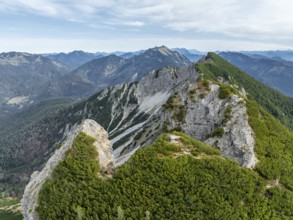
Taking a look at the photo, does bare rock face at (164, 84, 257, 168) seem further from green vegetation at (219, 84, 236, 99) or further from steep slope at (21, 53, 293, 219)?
green vegetation at (219, 84, 236, 99)

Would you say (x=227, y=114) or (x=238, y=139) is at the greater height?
(x=227, y=114)

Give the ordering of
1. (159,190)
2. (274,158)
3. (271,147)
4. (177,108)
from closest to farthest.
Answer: (159,190), (274,158), (271,147), (177,108)

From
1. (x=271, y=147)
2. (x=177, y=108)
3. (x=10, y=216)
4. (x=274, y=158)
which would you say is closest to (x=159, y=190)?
(x=274, y=158)

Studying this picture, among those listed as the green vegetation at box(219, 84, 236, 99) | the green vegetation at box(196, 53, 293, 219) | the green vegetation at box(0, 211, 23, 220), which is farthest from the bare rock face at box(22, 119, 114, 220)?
the green vegetation at box(0, 211, 23, 220)

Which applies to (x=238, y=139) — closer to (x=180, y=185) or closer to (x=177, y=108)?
(x=180, y=185)

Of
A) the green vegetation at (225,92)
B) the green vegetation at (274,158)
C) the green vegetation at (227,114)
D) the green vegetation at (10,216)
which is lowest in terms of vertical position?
the green vegetation at (10,216)

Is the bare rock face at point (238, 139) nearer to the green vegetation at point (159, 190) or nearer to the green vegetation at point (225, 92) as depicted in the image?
the green vegetation at point (225, 92)

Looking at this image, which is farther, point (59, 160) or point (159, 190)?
point (59, 160)

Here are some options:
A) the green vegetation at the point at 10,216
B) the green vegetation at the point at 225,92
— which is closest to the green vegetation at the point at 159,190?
the green vegetation at the point at 225,92

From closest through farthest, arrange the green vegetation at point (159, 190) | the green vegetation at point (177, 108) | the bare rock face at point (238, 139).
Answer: the green vegetation at point (159, 190) < the bare rock face at point (238, 139) < the green vegetation at point (177, 108)
